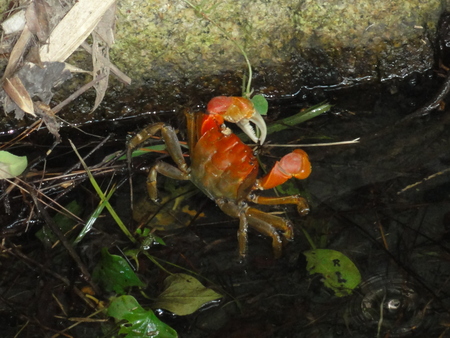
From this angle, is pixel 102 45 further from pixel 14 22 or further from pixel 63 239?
pixel 63 239

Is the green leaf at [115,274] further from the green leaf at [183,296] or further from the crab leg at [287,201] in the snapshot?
the crab leg at [287,201]

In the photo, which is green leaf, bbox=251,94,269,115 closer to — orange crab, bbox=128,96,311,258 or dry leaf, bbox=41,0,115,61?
orange crab, bbox=128,96,311,258

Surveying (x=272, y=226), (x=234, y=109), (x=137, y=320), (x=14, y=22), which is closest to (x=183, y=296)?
(x=137, y=320)

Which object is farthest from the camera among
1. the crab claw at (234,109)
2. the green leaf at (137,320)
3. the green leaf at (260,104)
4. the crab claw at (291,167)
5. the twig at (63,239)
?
the green leaf at (260,104)

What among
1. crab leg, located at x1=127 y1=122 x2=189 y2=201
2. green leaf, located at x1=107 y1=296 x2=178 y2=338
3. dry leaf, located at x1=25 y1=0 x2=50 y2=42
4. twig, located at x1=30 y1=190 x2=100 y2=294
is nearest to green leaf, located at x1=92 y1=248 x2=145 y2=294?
twig, located at x1=30 y1=190 x2=100 y2=294

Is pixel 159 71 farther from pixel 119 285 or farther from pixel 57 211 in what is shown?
pixel 119 285

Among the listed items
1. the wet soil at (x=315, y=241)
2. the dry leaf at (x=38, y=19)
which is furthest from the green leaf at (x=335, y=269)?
the dry leaf at (x=38, y=19)
